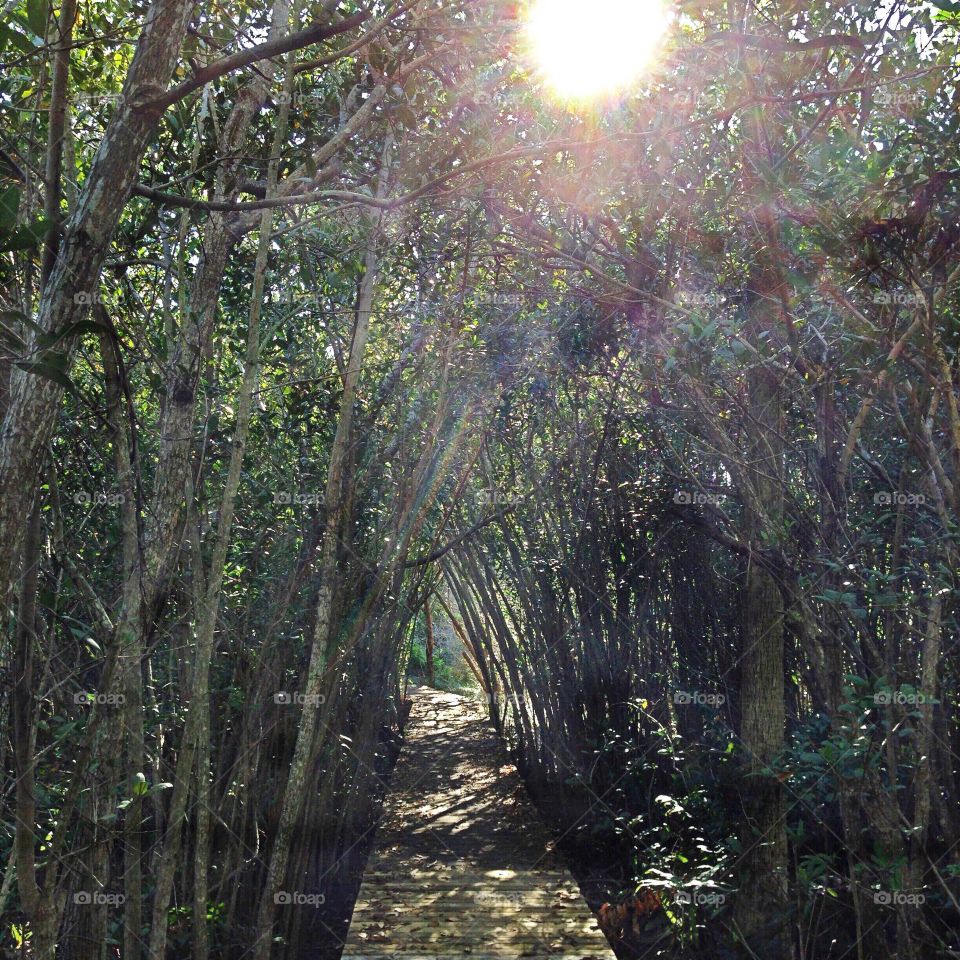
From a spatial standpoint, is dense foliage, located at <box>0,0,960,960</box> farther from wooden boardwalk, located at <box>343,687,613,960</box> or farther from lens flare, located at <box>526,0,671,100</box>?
wooden boardwalk, located at <box>343,687,613,960</box>

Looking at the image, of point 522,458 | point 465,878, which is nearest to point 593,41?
point 522,458

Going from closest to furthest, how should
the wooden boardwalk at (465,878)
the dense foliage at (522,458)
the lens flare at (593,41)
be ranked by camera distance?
the dense foliage at (522,458) → the lens flare at (593,41) → the wooden boardwalk at (465,878)

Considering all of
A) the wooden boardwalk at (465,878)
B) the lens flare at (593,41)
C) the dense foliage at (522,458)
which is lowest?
the wooden boardwalk at (465,878)

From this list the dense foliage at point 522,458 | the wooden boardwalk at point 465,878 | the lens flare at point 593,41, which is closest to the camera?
the dense foliage at point 522,458

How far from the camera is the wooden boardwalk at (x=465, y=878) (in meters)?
3.53

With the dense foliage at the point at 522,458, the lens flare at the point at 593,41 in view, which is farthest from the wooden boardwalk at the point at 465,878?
the lens flare at the point at 593,41

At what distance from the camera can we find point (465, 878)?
4.48 m

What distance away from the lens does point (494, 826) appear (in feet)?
17.7

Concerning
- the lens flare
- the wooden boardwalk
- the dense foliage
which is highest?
the lens flare

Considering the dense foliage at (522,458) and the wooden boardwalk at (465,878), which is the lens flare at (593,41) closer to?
the dense foliage at (522,458)

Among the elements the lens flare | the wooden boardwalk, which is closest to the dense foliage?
the lens flare

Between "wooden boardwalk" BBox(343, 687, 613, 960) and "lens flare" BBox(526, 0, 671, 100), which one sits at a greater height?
"lens flare" BBox(526, 0, 671, 100)

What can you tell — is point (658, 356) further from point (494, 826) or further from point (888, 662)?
point (494, 826)

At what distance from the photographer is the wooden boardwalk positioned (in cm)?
353
